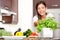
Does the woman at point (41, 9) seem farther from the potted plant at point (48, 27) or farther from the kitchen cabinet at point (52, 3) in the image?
the potted plant at point (48, 27)

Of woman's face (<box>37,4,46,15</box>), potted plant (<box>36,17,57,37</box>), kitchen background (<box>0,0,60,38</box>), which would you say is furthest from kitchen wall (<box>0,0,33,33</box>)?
potted plant (<box>36,17,57,37</box>)

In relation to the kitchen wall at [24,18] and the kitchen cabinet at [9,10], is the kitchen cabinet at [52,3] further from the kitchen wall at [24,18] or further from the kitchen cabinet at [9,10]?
the kitchen cabinet at [9,10]

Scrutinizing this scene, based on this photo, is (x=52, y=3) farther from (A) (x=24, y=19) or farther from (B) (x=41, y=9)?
(A) (x=24, y=19)

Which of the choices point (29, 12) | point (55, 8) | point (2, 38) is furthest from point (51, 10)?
point (2, 38)

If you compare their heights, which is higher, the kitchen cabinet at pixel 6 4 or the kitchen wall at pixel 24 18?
the kitchen cabinet at pixel 6 4

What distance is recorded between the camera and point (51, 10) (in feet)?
6.74

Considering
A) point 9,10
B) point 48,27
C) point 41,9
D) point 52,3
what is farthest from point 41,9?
point 48,27

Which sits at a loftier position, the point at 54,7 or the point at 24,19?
the point at 54,7

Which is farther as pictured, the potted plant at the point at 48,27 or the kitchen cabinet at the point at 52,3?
the kitchen cabinet at the point at 52,3

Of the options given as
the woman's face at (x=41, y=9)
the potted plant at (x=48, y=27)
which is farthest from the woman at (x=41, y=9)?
the potted plant at (x=48, y=27)

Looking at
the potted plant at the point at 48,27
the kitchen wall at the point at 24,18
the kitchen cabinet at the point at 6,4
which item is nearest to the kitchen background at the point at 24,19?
the kitchen wall at the point at 24,18

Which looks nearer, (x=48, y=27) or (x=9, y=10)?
(x=48, y=27)

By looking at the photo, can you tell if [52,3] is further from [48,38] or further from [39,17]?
[48,38]

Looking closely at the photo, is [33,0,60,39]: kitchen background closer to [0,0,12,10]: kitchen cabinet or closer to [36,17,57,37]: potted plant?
[0,0,12,10]: kitchen cabinet
